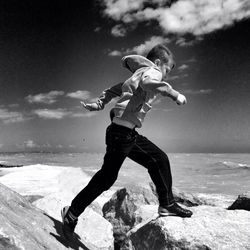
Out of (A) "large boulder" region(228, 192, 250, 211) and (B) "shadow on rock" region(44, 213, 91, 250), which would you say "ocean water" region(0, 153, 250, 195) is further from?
(B) "shadow on rock" region(44, 213, 91, 250)

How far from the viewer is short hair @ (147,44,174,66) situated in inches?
124

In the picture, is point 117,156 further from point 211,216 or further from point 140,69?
point 211,216

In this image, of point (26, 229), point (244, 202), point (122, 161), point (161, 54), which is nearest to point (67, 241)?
point (26, 229)

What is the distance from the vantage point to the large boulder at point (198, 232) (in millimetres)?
3027

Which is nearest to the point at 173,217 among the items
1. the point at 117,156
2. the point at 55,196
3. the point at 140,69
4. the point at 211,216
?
the point at 211,216

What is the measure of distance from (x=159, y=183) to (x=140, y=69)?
1.07 m

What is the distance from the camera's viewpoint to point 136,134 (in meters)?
3.10

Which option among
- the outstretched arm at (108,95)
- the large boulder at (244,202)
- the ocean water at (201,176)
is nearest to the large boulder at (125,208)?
the large boulder at (244,202)

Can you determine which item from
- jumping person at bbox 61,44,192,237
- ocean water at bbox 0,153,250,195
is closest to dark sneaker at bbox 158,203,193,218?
jumping person at bbox 61,44,192,237

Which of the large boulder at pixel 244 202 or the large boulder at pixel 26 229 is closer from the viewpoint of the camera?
the large boulder at pixel 26 229

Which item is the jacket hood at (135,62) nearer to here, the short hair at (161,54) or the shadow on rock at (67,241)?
the short hair at (161,54)

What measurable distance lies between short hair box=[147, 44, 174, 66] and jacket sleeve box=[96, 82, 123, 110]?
457mm

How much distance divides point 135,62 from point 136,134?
698mm

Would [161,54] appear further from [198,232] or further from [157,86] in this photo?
[198,232]
